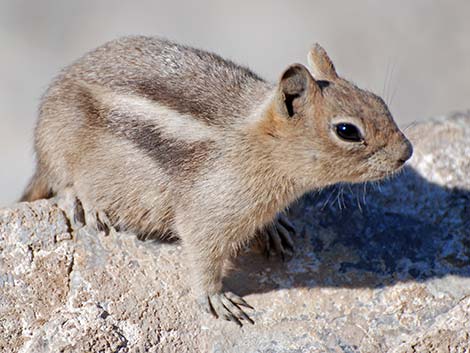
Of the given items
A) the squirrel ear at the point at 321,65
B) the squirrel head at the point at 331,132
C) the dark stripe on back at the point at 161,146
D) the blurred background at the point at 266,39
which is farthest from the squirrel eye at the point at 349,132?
the blurred background at the point at 266,39

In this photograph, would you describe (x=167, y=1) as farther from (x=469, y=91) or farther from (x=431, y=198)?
(x=431, y=198)

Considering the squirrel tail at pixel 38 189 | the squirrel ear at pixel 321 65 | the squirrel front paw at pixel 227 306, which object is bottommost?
the squirrel tail at pixel 38 189

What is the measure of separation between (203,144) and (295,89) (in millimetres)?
656

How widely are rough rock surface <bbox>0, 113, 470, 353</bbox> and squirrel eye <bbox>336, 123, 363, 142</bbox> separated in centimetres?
97

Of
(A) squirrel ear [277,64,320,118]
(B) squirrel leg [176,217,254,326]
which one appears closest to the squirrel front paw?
(B) squirrel leg [176,217,254,326]

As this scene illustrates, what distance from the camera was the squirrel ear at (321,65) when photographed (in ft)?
17.5

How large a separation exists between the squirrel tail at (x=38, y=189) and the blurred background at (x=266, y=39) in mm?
3554

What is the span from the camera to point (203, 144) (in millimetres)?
5297

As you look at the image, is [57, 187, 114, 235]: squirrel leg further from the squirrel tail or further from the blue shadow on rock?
the blue shadow on rock

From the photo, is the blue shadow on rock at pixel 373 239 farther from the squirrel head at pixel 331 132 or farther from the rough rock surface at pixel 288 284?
the squirrel head at pixel 331 132

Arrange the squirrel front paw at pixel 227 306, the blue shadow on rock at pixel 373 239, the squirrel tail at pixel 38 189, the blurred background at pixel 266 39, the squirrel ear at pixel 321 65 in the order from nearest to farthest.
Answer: the squirrel front paw at pixel 227 306, the squirrel ear at pixel 321 65, the blue shadow on rock at pixel 373 239, the squirrel tail at pixel 38 189, the blurred background at pixel 266 39

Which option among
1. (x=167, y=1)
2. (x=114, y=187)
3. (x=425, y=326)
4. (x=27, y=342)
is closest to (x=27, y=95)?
(x=167, y=1)

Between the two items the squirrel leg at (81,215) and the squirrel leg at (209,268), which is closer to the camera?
the squirrel leg at (209,268)

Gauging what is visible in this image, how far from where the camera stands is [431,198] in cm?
602
